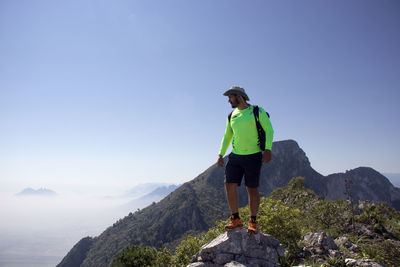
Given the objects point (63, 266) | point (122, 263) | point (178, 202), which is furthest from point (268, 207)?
point (63, 266)

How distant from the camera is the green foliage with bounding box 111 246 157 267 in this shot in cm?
2230

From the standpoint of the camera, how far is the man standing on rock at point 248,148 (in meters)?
5.16

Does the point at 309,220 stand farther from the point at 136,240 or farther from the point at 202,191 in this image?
the point at 202,191

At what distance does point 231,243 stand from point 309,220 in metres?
8.34

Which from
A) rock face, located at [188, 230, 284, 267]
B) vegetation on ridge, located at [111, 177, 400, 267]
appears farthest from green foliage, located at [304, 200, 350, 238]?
rock face, located at [188, 230, 284, 267]

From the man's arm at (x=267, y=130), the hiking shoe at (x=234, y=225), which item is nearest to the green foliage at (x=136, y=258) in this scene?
the hiking shoe at (x=234, y=225)

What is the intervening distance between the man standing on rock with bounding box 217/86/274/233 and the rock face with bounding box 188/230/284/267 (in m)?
0.26

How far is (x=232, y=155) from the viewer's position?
5477 millimetres

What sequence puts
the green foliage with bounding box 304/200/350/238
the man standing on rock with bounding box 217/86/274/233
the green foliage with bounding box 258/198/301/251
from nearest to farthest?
1. the man standing on rock with bounding box 217/86/274/233
2. the green foliage with bounding box 258/198/301/251
3. the green foliage with bounding box 304/200/350/238

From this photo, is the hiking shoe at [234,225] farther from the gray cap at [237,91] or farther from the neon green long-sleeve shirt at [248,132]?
the gray cap at [237,91]

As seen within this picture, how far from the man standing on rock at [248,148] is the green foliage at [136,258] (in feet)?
66.0

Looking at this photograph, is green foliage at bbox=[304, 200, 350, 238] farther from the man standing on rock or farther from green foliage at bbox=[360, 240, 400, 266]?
the man standing on rock

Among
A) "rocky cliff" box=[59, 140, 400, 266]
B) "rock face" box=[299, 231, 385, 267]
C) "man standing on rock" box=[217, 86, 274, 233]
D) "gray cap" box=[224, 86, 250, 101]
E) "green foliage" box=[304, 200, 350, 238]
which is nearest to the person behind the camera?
"man standing on rock" box=[217, 86, 274, 233]

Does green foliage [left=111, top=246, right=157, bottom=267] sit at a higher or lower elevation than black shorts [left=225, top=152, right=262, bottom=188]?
lower
